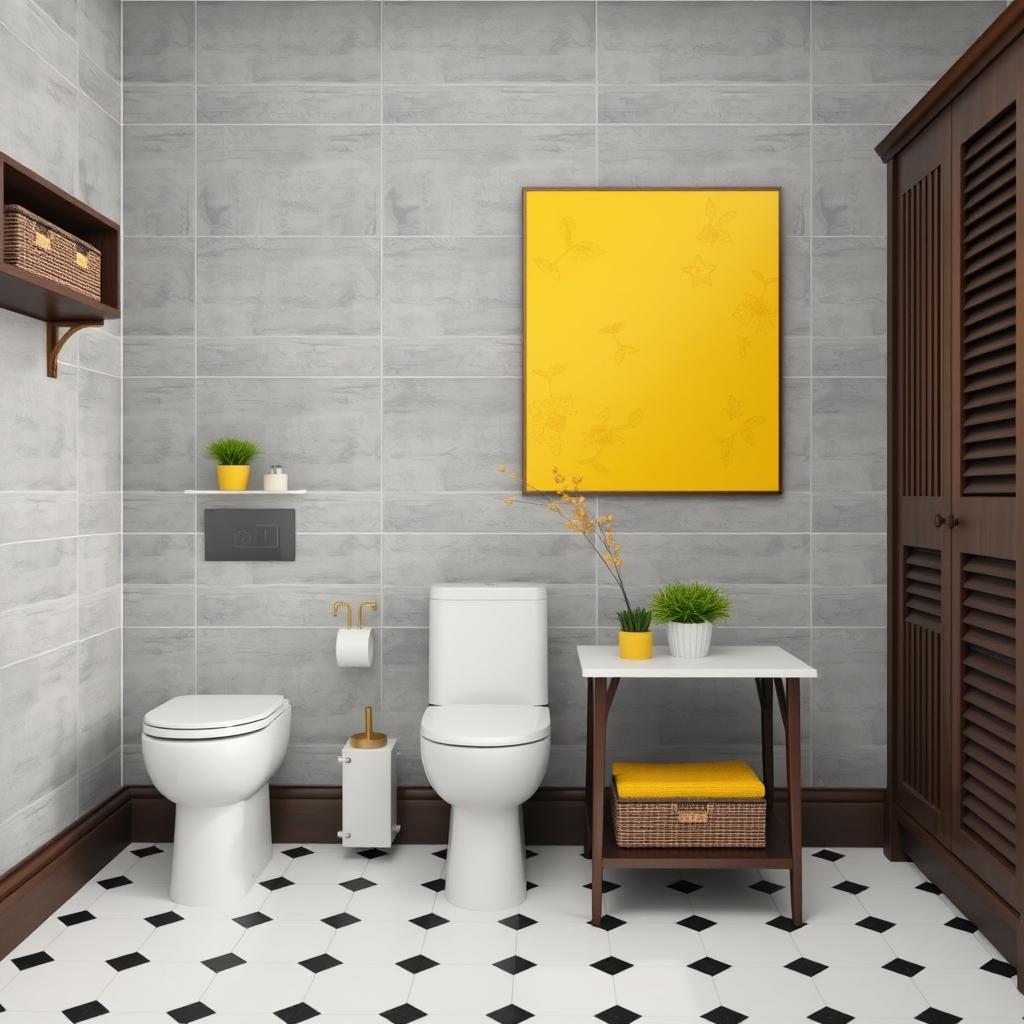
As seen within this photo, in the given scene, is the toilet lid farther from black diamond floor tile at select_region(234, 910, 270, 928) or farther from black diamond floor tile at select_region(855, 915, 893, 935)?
black diamond floor tile at select_region(855, 915, 893, 935)

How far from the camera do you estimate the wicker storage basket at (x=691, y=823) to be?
272 cm

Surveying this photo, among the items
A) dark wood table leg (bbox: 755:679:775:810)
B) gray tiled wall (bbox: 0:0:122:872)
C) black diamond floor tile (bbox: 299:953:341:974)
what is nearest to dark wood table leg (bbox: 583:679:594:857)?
dark wood table leg (bbox: 755:679:775:810)

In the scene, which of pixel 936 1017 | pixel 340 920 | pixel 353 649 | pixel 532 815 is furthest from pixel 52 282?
pixel 936 1017

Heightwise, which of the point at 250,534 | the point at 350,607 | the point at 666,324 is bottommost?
the point at 350,607

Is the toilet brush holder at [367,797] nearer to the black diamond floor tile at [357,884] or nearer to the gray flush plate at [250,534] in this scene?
the black diamond floor tile at [357,884]

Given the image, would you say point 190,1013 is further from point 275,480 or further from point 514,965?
point 275,480

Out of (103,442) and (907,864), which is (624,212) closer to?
(103,442)

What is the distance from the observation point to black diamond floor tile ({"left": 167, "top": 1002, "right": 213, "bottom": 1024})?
7.12ft

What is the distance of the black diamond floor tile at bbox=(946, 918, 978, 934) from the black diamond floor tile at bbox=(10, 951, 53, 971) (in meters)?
2.32

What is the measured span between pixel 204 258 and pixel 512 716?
1.81 meters

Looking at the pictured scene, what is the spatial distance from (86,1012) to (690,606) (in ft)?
5.91

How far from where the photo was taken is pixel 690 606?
9.34 ft

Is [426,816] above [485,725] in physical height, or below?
below

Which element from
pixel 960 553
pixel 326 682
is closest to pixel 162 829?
pixel 326 682
